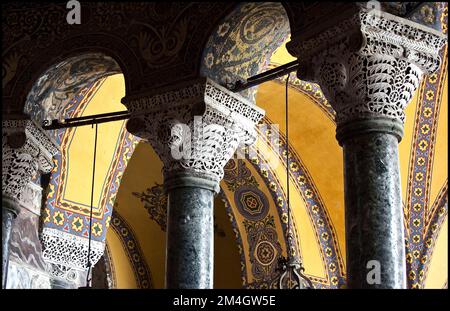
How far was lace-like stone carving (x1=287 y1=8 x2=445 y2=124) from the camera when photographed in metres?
6.07

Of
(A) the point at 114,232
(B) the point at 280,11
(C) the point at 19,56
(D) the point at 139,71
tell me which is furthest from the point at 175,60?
(A) the point at 114,232

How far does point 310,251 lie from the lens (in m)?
10.7

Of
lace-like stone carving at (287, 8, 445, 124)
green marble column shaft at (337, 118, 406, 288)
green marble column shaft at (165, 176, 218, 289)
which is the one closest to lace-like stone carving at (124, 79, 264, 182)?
green marble column shaft at (165, 176, 218, 289)

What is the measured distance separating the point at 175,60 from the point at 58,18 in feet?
3.73

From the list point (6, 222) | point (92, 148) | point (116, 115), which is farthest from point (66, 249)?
point (116, 115)

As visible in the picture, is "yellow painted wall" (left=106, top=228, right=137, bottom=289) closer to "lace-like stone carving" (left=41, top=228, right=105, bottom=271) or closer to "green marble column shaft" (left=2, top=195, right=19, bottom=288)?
"lace-like stone carving" (left=41, top=228, right=105, bottom=271)

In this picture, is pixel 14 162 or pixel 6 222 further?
pixel 14 162

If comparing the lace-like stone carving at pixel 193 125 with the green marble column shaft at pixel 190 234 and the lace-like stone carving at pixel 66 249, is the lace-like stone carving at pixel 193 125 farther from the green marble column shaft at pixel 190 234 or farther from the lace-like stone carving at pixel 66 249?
the lace-like stone carving at pixel 66 249

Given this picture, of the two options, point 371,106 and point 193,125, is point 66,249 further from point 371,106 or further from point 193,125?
point 371,106

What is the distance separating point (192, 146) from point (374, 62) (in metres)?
1.55

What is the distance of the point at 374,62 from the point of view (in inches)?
240

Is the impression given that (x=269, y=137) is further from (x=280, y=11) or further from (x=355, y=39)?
(x=355, y=39)
